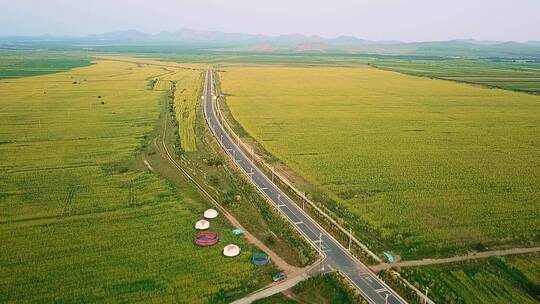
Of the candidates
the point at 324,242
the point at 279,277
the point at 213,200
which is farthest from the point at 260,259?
the point at 213,200

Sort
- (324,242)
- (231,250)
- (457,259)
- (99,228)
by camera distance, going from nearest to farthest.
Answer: (457,259) → (231,250) → (324,242) → (99,228)

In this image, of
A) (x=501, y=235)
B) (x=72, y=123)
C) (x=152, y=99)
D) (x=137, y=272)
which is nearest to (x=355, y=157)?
(x=501, y=235)

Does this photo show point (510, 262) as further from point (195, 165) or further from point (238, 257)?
point (195, 165)

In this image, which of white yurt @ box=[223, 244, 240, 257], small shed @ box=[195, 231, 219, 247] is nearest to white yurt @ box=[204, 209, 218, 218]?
small shed @ box=[195, 231, 219, 247]

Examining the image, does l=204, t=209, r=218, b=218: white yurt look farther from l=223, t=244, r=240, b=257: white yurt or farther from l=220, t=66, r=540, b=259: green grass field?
l=220, t=66, r=540, b=259: green grass field

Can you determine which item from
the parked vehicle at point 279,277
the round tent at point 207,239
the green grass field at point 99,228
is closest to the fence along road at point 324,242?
the parked vehicle at point 279,277

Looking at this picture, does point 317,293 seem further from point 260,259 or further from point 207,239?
point 207,239

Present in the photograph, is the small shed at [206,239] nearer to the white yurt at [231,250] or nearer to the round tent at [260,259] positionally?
the white yurt at [231,250]
